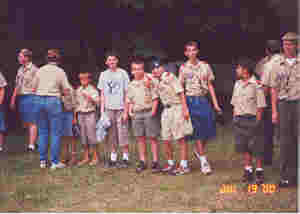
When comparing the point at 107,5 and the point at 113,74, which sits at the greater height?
the point at 107,5

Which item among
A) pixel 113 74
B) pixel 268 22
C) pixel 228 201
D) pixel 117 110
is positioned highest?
pixel 268 22

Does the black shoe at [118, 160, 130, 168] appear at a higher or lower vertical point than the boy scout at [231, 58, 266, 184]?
lower

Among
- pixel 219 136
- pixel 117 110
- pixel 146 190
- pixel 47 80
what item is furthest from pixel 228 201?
pixel 219 136

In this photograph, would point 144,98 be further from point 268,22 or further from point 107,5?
point 268,22

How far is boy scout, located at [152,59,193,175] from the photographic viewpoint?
7373mm

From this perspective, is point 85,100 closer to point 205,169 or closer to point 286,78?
point 205,169

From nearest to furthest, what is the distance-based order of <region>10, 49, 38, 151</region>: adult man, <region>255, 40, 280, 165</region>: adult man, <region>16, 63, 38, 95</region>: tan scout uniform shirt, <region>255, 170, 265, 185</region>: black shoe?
<region>255, 170, 265, 185</region>: black shoe → <region>255, 40, 280, 165</region>: adult man → <region>10, 49, 38, 151</region>: adult man → <region>16, 63, 38, 95</region>: tan scout uniform shirt

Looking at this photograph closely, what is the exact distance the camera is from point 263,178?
6.86m

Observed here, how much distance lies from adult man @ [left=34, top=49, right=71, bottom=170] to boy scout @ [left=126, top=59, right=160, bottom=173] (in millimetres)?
1013

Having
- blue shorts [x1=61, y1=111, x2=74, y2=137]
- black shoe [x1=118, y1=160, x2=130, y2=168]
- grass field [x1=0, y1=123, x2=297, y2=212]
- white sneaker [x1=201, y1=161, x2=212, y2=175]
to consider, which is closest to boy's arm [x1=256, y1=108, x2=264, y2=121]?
grass field [x1=0, y1=123, x2=297, y2=212]

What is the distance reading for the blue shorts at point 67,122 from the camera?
27.3 ft

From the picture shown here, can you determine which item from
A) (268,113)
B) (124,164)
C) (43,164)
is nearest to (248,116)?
(268,113)

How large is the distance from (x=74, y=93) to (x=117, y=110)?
0.76 metres

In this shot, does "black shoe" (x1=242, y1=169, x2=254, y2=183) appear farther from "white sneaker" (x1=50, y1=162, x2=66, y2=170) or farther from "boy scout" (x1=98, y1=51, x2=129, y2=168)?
"white sneaker" (x1=50, y1=162, x2=66, y2=170)
